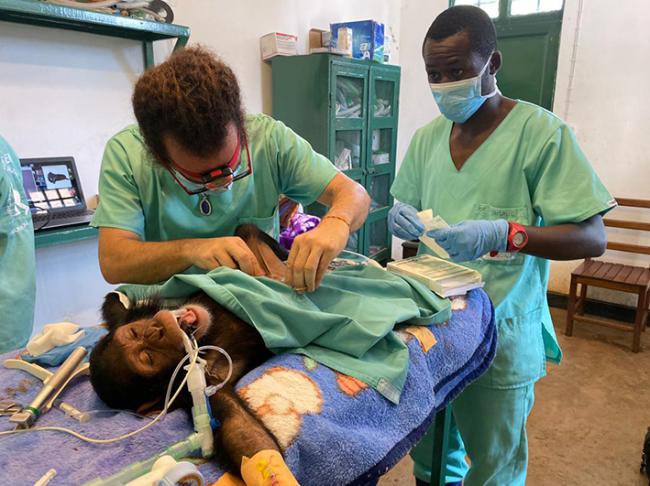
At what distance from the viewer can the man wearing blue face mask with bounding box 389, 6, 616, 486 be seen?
1326 millimetres

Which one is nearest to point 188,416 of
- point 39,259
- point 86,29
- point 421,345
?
point 421,345

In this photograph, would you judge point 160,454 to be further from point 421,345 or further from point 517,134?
point 517,134

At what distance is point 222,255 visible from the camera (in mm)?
1116

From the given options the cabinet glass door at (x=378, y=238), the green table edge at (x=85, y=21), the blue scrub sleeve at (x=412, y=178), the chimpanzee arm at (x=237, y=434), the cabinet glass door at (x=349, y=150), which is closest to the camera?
the chimpanzee arm at (x=237, y=434)

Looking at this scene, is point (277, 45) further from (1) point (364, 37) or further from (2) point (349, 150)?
(2) point (349, 150)

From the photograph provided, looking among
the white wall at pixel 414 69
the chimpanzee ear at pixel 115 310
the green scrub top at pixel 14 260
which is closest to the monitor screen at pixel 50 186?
the green scrub top at pixel 14 260

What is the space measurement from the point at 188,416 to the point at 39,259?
188 cm

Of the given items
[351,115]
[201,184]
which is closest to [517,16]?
[351,115]

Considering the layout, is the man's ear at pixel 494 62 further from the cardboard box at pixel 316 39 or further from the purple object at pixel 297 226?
the cardboard box at pixel 316 39

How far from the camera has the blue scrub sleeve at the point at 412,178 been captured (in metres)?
1.73

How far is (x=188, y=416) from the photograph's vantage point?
32.8 inches

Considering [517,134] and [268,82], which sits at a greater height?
[268,82]

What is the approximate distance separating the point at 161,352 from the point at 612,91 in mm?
3717

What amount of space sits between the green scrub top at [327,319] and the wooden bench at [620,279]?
2561 mm
